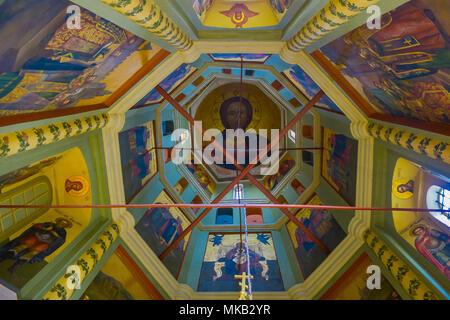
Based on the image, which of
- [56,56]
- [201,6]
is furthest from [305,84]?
[56,56]

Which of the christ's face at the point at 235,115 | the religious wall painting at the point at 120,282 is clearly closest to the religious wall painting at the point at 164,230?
the religious wall painting at the point at 120,282

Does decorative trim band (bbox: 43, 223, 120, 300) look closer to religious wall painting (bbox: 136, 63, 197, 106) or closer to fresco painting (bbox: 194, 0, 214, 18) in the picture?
religious wall painting (bbox: 136, 63, 197, 106)

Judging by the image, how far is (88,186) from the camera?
20.5ft

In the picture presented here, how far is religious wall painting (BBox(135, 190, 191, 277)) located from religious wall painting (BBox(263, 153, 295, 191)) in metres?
4.86

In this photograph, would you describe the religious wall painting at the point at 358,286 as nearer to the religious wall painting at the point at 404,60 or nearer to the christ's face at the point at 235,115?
the religious wall painting at the point at 404,60

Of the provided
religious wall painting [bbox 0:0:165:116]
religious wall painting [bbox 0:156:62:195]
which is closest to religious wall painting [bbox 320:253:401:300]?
religious wall painting [bbox 0:0:165:116]

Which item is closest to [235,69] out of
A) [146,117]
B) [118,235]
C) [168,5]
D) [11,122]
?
[146,117]

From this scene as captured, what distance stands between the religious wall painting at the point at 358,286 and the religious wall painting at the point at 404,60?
354 centimetres

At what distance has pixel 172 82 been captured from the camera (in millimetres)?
7816

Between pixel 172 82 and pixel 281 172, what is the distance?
7.23m

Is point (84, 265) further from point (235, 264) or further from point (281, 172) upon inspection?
point (281, 172)

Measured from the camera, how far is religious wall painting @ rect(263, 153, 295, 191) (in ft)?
40.9
